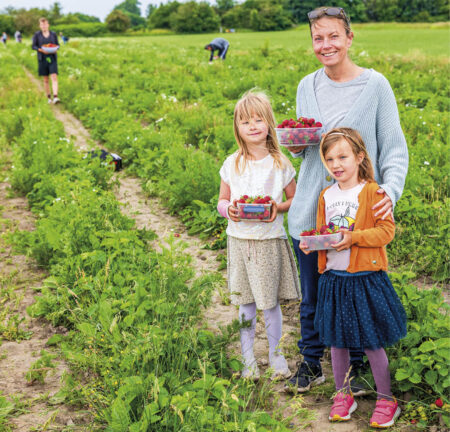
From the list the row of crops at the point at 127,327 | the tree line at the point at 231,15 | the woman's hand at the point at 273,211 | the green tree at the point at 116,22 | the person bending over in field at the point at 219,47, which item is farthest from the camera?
the green tree at the point at 116,22

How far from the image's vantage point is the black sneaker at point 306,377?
3.11 m

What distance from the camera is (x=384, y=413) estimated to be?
2734mm

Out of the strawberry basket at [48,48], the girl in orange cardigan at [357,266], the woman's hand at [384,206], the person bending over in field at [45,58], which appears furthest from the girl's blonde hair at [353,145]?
the strawberry basket at [48,48]

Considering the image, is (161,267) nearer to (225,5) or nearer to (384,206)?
(384,206)

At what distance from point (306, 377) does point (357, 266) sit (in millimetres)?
956

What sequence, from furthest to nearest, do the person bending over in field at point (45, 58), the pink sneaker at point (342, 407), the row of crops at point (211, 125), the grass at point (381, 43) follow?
1. the grass at point (381, 43)
2. the person bending over in field at point (45, 58)
3. the row of crops at point (211, 125)
4. the pink sneaker at point (342, 407)

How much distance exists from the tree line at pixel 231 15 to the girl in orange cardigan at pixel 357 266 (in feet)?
180

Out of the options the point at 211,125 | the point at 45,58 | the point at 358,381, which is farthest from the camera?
the point at 45,58

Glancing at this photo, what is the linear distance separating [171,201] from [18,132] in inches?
197

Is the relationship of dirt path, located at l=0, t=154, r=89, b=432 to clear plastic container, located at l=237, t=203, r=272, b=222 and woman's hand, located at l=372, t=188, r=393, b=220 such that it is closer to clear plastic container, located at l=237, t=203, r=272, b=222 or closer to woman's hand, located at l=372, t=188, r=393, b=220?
clear plastic container, located at l=237, t=203, r=272, b=222

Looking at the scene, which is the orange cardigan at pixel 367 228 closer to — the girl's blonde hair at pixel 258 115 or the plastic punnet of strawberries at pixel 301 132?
the plastic punnet of strawberries at pixel 301 132

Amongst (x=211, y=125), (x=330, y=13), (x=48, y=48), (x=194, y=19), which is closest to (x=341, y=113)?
(x=330, y=13)

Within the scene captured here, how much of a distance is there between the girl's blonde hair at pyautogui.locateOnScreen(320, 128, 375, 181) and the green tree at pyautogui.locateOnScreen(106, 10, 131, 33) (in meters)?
83.1

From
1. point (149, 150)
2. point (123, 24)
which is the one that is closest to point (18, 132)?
point (149, 150)
